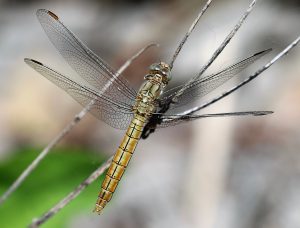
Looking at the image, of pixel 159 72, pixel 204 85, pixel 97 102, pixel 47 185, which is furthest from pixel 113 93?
pixel 47 185

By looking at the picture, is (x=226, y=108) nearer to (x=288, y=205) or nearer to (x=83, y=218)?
(x=288, y=205)

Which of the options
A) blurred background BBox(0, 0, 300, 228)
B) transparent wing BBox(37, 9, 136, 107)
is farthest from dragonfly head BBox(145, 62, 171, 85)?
blurred background BBox(0, 0, 300, 228)

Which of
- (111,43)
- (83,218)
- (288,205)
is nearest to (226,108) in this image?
(288,205)

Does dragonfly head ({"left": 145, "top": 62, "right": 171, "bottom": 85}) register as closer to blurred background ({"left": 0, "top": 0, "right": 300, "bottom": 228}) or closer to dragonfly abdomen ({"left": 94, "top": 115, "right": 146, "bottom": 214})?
dragonfly abdomen ({"left": 94, "top": 115, "right": 146, "bottom": 214})

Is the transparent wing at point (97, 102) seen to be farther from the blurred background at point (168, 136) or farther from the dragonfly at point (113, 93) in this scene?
the blurred background at point (168, 136)

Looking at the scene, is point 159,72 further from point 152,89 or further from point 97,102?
point 97,102

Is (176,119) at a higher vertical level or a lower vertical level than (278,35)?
lower
